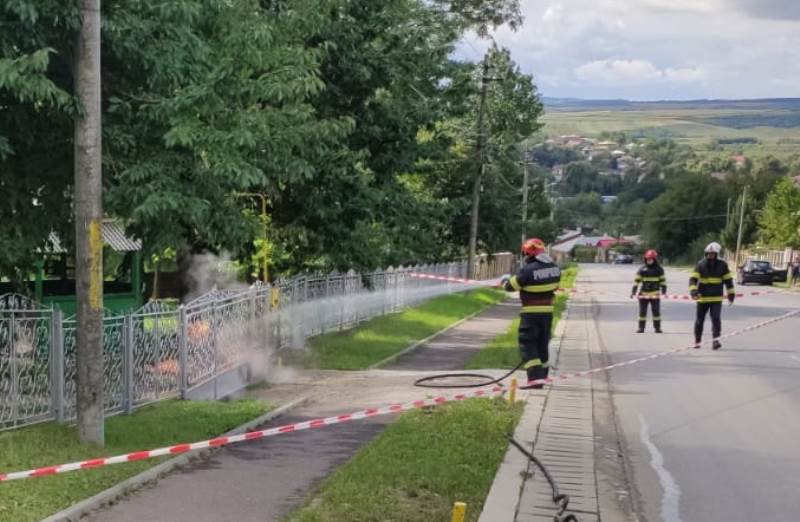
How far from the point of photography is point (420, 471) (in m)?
7.07

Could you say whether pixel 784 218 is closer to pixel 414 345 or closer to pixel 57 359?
pixel 414 345

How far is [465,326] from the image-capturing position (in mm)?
22484

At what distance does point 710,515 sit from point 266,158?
17.2ft

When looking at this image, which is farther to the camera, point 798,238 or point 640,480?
point 798,238

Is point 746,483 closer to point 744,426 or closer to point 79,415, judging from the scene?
point 744,426

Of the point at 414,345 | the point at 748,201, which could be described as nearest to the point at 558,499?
the point at 414,345

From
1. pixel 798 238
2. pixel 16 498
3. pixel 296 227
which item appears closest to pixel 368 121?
pixel 296 227

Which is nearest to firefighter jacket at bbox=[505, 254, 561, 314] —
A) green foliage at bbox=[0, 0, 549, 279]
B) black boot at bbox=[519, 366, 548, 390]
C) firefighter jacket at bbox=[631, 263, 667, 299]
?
black boot at bbox=[519, 366, 548, 390]

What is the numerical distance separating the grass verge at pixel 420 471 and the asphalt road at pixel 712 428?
1217 mm

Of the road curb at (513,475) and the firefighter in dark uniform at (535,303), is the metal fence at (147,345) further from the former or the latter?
the road curb at (513,475)

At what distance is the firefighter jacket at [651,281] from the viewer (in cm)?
1875

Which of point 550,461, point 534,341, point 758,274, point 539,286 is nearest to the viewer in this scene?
point 550,461

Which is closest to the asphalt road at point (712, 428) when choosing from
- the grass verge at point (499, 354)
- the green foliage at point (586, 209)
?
the grass verge at point (499, 354)

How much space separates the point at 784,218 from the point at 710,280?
→ 5049 centimetres
